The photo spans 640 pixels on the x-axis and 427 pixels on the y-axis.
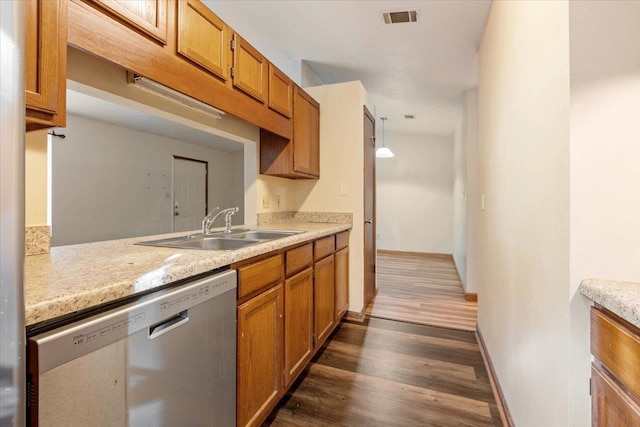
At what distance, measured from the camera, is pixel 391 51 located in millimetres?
2715

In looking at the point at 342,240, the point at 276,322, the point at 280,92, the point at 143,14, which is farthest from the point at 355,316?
the point at 143,14

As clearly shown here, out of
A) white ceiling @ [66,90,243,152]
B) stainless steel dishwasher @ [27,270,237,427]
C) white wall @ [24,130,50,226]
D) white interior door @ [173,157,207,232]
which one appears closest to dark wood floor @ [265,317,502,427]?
stainless steel dishwasher @ [27,270,237,427]

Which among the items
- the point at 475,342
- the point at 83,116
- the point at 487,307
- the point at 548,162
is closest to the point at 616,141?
the point at 548,162

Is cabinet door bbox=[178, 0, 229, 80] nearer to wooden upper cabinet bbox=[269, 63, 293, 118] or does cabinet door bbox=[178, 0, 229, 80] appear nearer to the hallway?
wooden upper cabinet bbox=[269, 63, 293, 118]

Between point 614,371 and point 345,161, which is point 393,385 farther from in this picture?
point 345,161

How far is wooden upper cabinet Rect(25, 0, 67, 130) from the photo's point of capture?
803 millimetres

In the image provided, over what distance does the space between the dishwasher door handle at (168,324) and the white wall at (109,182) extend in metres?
4.26

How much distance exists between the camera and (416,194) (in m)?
6.27

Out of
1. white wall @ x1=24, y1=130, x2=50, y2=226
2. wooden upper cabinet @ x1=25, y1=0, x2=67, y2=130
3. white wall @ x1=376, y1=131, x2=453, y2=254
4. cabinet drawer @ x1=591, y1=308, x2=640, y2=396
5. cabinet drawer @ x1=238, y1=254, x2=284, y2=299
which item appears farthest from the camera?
white wall @ x1=376, y1=131, x2=453, y2=254

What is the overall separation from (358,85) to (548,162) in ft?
6.93

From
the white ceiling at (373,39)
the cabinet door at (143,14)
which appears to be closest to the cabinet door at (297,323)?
the cabinet door at (143,14)

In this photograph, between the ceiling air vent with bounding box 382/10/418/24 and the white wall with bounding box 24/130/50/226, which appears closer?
the white wall with bounding box 24/130/50/226

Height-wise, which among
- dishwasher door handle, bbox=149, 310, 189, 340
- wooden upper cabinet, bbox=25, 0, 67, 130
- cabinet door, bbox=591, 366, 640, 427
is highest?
wooden upper cabinet, bbox=25, 0, 67, 130

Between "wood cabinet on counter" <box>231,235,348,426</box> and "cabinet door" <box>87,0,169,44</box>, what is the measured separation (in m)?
1.00
